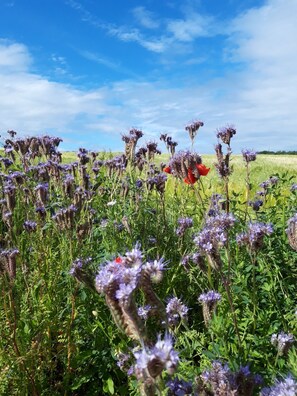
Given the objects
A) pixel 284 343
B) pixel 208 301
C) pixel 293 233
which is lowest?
pixel 284 343

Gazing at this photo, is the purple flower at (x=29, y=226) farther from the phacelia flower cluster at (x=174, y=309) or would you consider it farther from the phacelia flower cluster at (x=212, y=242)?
the phacelia flower cluster at (x=212, y=242)

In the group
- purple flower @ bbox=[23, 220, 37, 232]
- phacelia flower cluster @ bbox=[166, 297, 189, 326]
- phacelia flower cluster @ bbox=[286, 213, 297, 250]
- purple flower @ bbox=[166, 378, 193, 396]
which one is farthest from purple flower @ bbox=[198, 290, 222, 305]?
purple flower @ bbox=[23, 220, 37, 232]

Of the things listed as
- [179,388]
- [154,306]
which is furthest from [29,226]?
[179,388]

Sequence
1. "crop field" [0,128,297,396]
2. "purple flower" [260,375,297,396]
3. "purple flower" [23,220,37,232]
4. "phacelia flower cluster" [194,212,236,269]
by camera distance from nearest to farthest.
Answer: "purple flower" [260,375,297,396], "crop field" [0,128,297,396], "phacelia flower cluster" [194,212,236,269], "purple flower" [23,220,37,232]

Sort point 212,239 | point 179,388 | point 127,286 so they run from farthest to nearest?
point 212,239
point 179,388
point 127,286

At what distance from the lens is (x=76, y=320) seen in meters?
3.07

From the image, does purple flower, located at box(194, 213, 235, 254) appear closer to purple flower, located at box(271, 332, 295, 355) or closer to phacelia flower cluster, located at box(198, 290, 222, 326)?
phacelia flower cluster, located at box(198, 290, 222, 326)

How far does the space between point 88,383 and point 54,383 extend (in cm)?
21

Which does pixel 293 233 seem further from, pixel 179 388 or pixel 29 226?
pixel 29 226

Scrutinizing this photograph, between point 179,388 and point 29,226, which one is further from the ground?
point 29,226

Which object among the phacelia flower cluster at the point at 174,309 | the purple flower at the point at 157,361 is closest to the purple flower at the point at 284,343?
the phacelia flower cluster at the point at 174,309

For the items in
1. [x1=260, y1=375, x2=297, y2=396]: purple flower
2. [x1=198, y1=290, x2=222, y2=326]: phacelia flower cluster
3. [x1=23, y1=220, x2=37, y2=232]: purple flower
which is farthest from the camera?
[x1=23, y1=220, x2=37, y2=232]: purple flower

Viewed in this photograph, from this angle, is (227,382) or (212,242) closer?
(227,382)

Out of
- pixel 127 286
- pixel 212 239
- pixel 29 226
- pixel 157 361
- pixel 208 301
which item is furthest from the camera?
pixel 29 226
